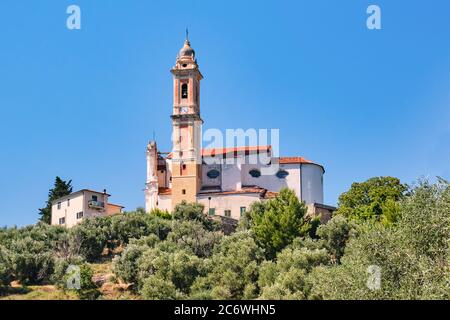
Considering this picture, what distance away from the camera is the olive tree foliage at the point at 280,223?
61.0 m

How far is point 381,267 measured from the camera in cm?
3659

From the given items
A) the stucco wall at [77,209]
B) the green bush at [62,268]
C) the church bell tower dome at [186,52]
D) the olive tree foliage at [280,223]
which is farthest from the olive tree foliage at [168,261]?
the church bell tower dome at [186,52]

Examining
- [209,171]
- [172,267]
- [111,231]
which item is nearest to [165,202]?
[209,171]

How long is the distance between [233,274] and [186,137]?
27.9 m

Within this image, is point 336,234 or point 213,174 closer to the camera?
point 336,234

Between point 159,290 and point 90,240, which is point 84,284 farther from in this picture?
point 90,240

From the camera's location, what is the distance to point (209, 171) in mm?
79812

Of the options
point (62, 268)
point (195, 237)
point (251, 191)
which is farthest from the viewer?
point (251, 191)

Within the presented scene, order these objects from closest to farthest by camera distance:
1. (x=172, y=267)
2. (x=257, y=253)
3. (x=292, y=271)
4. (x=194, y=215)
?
1. (x=292, y=271)
2. (x=172, y=267)
3. (x=257, y=253)
4. (x=194, y=215)

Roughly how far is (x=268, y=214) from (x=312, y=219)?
5.20m

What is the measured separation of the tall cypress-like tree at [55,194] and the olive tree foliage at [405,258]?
154 feet

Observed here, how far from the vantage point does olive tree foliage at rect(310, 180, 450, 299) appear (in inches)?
1344
